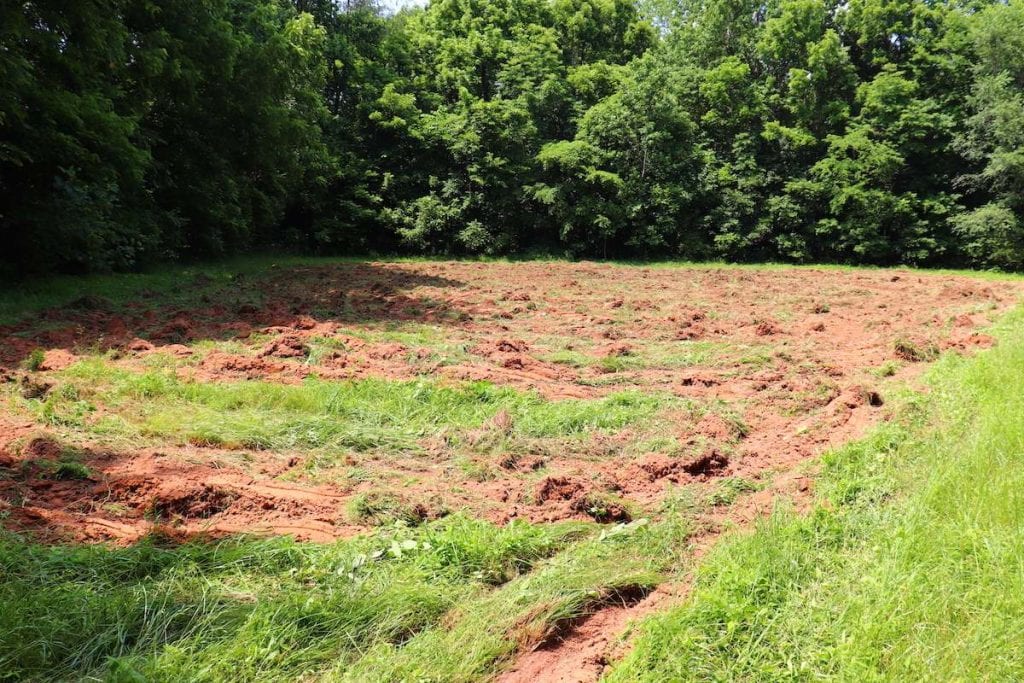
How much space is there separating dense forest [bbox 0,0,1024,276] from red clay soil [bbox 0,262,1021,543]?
732cm

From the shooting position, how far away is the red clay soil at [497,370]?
13.3 ft

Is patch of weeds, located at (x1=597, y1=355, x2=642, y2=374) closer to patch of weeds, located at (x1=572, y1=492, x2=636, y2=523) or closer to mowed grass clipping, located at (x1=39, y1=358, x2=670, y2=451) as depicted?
mowed grass clipping, located at (x1=39, y1=358, x2=670, y2=451)

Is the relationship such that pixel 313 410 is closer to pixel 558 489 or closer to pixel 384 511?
pixel 384 511

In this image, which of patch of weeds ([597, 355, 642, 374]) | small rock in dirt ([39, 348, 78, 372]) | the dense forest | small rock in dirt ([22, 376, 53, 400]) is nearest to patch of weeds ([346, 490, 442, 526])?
small rock in dirt ([22, 376, 53, 400])

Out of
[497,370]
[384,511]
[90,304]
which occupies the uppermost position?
[90,304]

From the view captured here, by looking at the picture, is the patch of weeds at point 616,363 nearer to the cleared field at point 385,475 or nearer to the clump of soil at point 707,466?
the cleared field at point 385,475

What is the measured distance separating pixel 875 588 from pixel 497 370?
16.3 ft

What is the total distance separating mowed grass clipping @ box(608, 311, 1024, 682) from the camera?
2453 mm

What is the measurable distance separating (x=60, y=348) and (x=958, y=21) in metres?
33.5

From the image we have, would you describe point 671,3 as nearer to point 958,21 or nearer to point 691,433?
point 958,21

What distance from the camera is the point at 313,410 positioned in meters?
5.82

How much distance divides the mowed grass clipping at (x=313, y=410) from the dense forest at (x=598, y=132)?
13.1 metres

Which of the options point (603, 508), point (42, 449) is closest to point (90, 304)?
point (42, 449)

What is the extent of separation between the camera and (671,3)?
3725 cm
